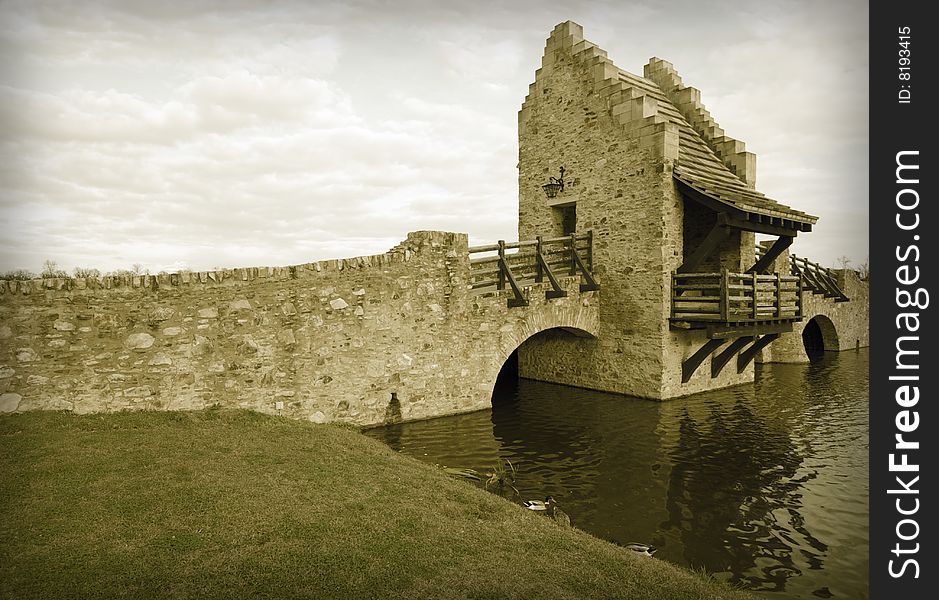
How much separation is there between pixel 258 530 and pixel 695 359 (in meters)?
11.6

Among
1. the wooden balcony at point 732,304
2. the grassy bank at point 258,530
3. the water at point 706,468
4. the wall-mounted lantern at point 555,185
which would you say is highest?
the wall-mounted lantern at point 555,185

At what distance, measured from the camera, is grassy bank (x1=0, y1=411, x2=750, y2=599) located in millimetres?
4141

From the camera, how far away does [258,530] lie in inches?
196

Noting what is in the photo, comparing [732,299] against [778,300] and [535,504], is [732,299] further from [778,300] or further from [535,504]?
[535,504]

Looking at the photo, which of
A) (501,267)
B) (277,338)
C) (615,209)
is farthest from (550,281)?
(277,338)

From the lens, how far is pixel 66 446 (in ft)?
21.6

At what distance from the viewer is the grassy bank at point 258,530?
4.14m

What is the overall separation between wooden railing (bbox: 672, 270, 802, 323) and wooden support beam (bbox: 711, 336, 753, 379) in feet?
3.40

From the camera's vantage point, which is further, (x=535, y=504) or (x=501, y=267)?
(x=501, y=267)

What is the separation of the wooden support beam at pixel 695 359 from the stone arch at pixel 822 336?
11736mm

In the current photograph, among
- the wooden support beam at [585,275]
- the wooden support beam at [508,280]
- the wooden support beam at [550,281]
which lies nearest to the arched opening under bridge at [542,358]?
the wooden support beam at [585,275]

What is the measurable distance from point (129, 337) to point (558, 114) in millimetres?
12043

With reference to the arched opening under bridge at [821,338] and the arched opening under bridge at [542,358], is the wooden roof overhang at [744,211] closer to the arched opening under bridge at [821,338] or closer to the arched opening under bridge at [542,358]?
the arched opening under bridge at [542,358]

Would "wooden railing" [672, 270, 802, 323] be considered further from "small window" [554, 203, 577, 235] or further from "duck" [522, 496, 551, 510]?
"duck" [522, 496, 551, 510]
